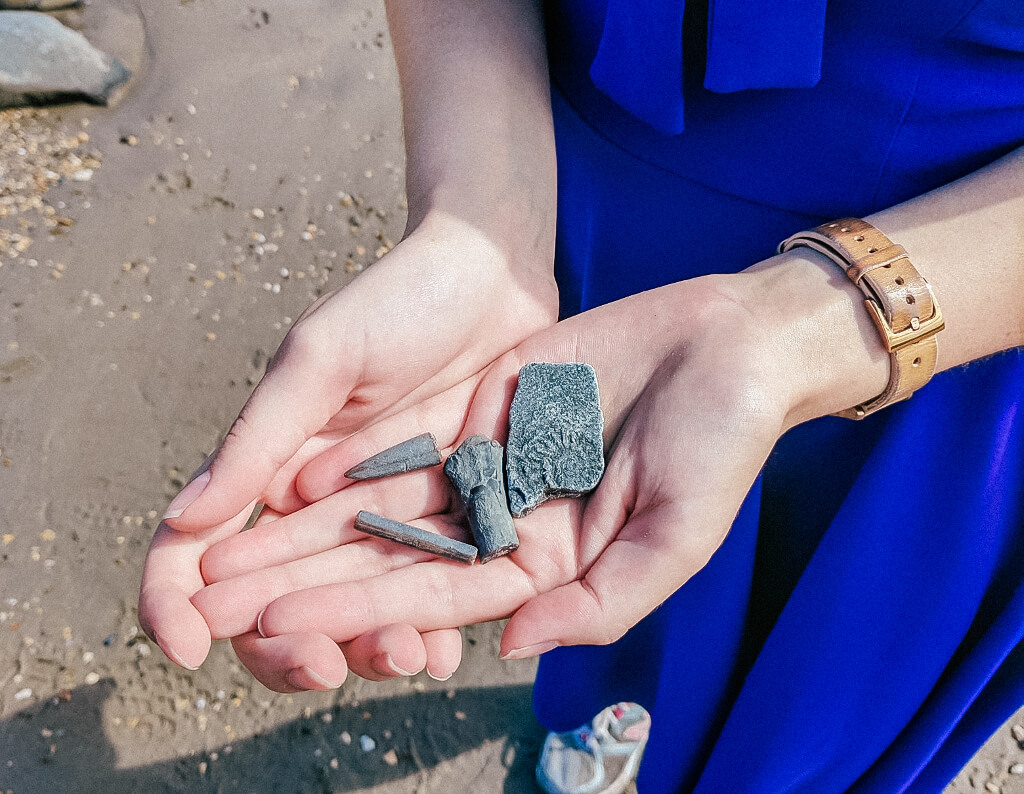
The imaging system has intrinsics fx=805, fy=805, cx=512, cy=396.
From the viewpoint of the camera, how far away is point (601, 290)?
2035 mm

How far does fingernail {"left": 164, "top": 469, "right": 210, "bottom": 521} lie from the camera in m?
1.47

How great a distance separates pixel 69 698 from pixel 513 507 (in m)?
1.97

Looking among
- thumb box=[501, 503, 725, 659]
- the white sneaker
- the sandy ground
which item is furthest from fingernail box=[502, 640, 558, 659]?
the sandy ground

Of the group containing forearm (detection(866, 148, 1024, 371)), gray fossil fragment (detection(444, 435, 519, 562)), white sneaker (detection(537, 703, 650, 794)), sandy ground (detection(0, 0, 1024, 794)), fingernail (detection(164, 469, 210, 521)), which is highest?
forearm (detection(866, 148, 1024, 371))

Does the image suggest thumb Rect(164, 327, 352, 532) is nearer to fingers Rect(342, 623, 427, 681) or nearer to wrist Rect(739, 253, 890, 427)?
fingers Rect(342, 623, 427, 681)

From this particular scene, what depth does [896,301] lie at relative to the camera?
1461 mm

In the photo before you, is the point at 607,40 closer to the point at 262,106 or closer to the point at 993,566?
the point at 993,566

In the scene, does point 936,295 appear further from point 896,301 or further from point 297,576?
point 297,576

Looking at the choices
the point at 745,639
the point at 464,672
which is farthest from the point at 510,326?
the point at 464,672

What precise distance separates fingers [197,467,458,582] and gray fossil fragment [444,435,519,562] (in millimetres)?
75

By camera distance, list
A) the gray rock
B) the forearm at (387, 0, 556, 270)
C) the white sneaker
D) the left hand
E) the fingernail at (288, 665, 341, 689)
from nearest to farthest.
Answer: the fingernail at (288, 665, 341, 689) < the left hand < the forearm at (387, 0, 556, 270) < the white sneaker < the gray rock

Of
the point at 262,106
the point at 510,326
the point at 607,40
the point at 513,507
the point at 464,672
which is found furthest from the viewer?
the point at 262,106

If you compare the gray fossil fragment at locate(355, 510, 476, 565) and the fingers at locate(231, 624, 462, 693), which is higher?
the gray fossil fragment at locate(355, 510, 476, 565)

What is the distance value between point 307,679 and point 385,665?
0.13m
